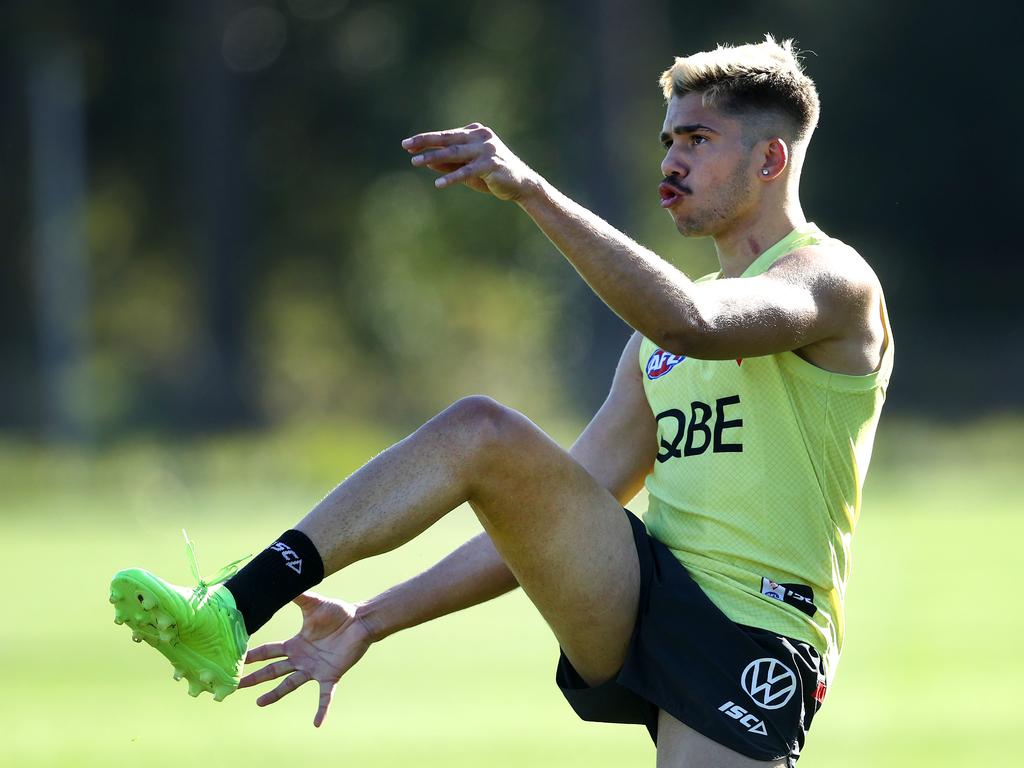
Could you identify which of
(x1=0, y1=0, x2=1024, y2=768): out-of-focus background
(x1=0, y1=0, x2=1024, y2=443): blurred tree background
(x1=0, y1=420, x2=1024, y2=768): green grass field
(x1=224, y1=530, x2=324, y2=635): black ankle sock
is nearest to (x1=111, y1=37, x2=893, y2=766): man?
(x1=224, y1=530, x2=324, y2=635): black ankle sock

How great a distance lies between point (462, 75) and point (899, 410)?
43.3ft

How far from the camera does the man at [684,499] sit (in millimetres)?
4301

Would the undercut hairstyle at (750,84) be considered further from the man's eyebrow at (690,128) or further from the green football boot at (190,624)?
the green football boot at (190,624)

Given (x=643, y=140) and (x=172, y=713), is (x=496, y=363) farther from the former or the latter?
(x=172, y=713)

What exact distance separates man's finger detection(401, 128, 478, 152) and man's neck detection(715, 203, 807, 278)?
1132 millimetres

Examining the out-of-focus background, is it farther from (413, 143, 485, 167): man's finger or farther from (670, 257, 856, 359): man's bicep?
(413, 143, 485, 167): man's finger

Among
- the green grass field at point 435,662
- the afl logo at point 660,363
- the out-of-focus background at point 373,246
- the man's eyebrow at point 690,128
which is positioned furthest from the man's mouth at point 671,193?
the out-of-focus background at point 373,246

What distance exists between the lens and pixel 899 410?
27250mm

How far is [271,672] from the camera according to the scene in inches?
189

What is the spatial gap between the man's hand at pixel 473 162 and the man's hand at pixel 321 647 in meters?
1.36

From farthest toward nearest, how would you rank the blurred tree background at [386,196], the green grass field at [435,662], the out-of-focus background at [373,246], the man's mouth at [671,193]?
the blurred tree background at [386,196]
the out-of-focus background at [373,246]
the green grass field at [435,662]
the man's mouth at [671,193]

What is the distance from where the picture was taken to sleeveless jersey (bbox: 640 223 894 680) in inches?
189

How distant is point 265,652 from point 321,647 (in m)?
0.20

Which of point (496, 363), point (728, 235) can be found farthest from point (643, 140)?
point (728, 235)
